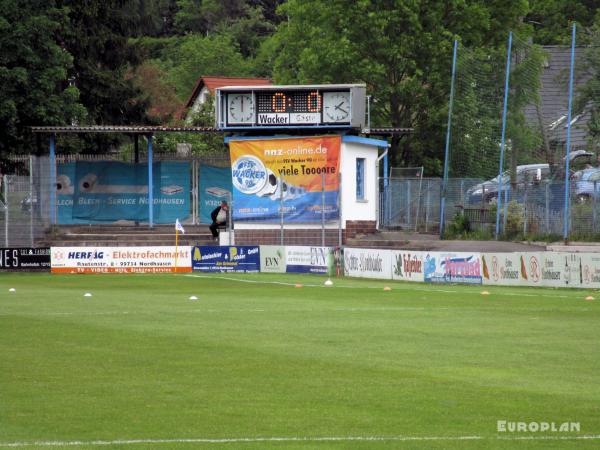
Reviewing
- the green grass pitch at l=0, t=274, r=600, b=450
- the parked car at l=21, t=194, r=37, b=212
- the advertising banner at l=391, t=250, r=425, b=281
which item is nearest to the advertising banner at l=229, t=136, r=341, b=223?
the advertising banner at l=391, t=250, r=425, b=281

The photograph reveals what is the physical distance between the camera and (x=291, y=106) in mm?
45250

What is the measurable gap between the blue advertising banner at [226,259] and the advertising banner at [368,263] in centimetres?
432

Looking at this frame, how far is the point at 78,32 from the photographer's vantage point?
189ft

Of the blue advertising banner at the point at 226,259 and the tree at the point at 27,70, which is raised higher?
the tree at the point at 27,70

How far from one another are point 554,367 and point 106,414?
6.33m

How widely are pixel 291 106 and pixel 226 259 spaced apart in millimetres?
6570

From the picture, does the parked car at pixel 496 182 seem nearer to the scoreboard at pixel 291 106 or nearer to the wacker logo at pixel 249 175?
the scoreboard at pixel 291 106

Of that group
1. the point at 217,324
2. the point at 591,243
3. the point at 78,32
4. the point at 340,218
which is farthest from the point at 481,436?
the point at 78,32

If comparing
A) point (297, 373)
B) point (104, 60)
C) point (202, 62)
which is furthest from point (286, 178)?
point (202, 62)

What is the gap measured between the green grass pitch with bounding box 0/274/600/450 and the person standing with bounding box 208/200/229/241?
59.5 feet

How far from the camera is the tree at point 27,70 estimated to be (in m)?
49.2

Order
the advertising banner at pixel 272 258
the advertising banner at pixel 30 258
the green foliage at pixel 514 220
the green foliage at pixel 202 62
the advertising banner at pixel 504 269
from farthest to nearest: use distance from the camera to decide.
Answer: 1. the green foliage at pixel 202 62
2. the advertising banner at pixel 30 258
3. the advertising banner at pixel 272 258
4. the green foliage at pixel 514 220
5. the advertising banner at pixel 504 269

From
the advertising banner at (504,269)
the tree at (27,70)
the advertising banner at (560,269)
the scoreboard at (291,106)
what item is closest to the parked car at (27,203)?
the tree at (27,70)

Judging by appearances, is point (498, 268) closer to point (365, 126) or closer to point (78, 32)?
point (365, 126)
